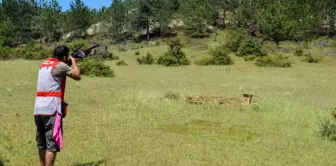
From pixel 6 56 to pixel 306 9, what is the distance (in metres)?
38.9

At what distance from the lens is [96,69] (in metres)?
29.6

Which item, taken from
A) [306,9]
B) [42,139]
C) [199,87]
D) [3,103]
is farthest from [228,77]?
[306,9]

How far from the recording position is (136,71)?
33.2 meters

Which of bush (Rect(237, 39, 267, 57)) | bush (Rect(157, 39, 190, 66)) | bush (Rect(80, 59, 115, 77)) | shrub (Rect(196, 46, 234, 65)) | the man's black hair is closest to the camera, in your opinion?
the man's black hair

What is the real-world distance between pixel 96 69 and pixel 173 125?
54.2 ft

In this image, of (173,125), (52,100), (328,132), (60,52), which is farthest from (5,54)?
(52,100)

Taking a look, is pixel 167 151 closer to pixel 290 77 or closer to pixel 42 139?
pixel 42 139

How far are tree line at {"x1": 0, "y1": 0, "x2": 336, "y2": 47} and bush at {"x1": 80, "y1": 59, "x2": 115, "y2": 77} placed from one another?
3105 centimetres

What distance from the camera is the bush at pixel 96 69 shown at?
96.1 ft

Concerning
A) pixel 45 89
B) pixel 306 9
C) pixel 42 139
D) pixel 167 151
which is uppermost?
pixel 306 9

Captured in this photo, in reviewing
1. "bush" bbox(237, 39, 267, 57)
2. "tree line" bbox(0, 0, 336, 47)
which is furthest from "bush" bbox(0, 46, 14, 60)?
"bush" bbox(237, 39, 267, 57)

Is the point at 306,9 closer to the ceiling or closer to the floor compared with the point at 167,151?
closer to the ceiling

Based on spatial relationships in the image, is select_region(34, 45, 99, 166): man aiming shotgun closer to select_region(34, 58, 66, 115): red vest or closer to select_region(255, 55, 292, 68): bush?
select_region(34, 58, 66, 115): red vest

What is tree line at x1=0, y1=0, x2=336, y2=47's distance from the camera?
60.2m
